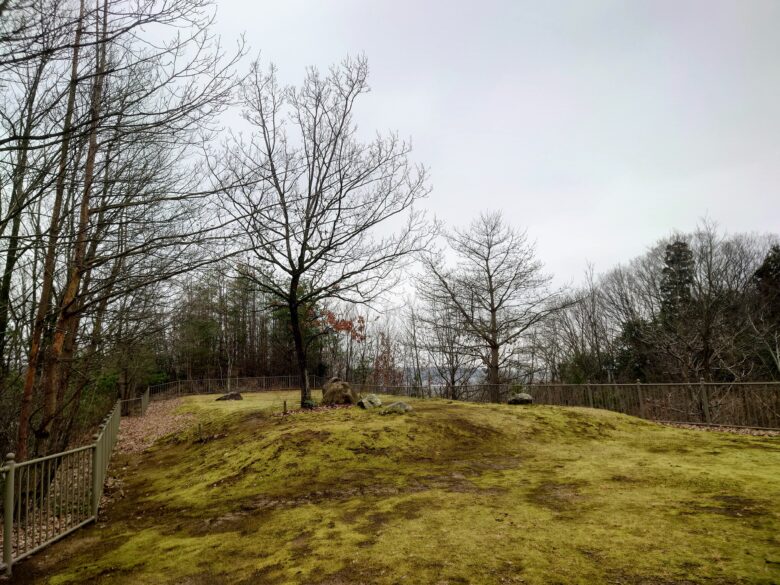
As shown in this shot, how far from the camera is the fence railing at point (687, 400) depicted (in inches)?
418

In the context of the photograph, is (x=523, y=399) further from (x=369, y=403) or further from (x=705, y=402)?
(x=369, y=403)

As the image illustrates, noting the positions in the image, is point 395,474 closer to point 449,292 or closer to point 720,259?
point 449,292

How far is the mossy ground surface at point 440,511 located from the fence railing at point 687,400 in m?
2.58

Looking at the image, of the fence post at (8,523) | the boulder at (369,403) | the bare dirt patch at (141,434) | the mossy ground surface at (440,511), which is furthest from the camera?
the bare dirt patch at (141,434)

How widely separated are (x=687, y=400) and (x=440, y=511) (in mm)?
11193

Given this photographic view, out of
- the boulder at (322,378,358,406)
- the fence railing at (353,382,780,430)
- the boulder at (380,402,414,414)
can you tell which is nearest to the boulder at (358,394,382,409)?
the boulder at (380,402,414,414)

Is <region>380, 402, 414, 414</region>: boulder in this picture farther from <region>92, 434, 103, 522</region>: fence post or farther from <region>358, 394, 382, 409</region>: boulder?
<region>92, 434, 103, 522</region>: fence post

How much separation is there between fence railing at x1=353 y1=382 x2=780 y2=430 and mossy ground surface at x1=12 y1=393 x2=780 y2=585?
2579mm

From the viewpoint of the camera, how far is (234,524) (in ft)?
17.5

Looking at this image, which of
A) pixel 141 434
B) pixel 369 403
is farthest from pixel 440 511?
pixel 141 434

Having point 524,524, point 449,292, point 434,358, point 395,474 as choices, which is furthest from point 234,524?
point 434,358

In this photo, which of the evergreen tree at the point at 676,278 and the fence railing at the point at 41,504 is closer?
the fence railing at the point at 41,504

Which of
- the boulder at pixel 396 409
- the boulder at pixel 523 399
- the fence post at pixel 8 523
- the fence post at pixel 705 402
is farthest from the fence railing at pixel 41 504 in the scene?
the fence post at pixel 705 402

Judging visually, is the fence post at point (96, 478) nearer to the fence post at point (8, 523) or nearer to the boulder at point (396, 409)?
the fence post at point (8, 523)
